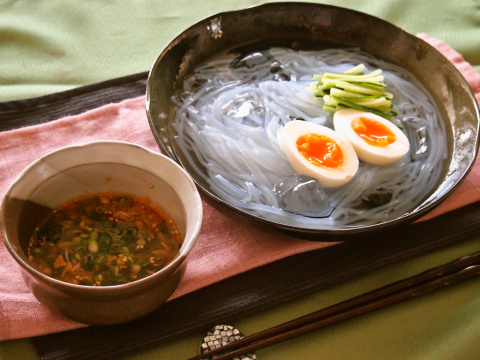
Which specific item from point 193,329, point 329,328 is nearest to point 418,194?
point 329,328

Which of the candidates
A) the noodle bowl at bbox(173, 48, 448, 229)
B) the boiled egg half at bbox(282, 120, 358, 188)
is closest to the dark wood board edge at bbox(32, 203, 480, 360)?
the noodle bowl at bbox(173, 48, 448, 229)

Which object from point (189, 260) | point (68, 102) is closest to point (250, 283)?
point (189, 260)

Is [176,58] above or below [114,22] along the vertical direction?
above

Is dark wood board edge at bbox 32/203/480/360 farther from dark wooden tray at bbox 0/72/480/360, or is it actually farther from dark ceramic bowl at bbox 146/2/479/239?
dark ceramic bowl at bbox 146/2/479/239

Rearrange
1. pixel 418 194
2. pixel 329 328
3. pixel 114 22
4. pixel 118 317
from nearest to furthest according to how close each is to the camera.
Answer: pixel 118 317, pixel 329 328, pixel 418 194, pixel 114 22

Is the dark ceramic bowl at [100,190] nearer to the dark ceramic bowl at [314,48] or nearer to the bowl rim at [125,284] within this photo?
the bowl rim at [125,284]

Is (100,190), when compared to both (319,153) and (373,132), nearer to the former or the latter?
(319,153)

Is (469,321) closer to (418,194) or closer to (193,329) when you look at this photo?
(418,194)
